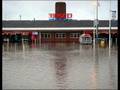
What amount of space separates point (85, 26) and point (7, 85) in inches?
3503

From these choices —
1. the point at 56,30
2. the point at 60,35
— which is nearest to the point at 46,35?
the point at 56,30

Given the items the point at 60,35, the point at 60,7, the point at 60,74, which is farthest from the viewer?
the point at 60,7

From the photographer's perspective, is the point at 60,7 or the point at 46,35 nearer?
the point at 46,35

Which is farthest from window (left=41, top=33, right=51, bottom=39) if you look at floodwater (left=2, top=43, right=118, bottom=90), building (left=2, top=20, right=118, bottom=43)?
floodwater (left=2, top=43, right=118, bottom=90)

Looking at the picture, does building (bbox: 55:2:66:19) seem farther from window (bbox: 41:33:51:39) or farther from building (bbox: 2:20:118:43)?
window (bbox: 41:33:51:39)

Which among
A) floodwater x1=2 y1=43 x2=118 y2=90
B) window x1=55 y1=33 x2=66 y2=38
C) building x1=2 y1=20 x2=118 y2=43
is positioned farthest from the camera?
window x1=55 y1=33 x2=66 y2=38

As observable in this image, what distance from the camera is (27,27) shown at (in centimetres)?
10144

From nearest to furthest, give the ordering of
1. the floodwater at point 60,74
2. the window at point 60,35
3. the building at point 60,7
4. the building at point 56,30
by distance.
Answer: the floodwater at point 60,74 → the building at point 56,30 → the window at point 60,35 → the building at point 60,7

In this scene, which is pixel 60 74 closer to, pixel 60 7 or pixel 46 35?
pixel 46 35

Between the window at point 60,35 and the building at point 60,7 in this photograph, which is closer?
the window at point 60,35

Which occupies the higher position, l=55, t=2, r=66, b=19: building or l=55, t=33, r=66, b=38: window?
l=55, t=2, r=66, b=19: building

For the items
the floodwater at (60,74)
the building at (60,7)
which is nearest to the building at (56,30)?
the building at (60,7)

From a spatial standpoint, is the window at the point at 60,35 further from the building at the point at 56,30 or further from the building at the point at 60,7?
the building at the point at 60,7

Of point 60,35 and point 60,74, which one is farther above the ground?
point 60,74
